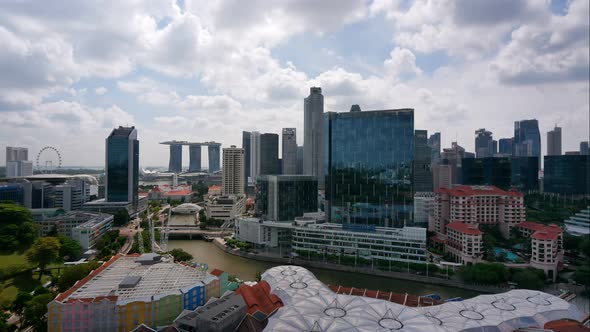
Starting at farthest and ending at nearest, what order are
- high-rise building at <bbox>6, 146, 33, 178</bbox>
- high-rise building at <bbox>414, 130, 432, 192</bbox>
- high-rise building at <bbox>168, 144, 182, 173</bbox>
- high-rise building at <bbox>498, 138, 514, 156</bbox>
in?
high-rise building at <bbox>168, 144, 182, 173</bbox> → high-rise building at <bbox>498, 138, 514, 156</bbox> → high-rise building at <bbox>6, 146, 33, 178</bbox> → high-rise building at <bbox>414, 130, 432, 192</bbox>

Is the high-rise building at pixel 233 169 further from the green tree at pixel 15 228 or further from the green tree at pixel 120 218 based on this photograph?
the green tree at pixel 15 228

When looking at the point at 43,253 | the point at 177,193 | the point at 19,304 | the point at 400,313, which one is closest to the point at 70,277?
the point at 19,304

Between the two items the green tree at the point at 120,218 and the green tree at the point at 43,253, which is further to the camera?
the green tree at the point at 120,218

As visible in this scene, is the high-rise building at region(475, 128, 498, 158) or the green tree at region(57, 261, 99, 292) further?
the high-rise building at region(475, 128, 498, 158)

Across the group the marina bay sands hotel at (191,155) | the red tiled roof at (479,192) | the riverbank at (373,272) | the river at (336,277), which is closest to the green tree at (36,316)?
the river at (336,277)

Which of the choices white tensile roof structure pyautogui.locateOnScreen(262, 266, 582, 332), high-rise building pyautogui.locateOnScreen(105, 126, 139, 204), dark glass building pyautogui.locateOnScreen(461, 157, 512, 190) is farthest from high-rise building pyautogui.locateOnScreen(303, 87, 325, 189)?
white tensile roof structure pyautogui.locateOnScreen(262, 266, 582, 332)

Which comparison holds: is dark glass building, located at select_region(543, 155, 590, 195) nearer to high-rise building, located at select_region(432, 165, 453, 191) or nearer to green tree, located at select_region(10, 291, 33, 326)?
high-rise building, located at select_region(432, 165, 453, 191)

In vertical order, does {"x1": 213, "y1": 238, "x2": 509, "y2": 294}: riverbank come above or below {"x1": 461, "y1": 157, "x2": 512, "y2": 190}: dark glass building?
below

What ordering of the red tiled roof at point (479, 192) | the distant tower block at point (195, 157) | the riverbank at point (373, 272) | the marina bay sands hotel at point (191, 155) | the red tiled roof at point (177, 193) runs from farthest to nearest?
the distant tower block at point (195, 157) → the marina bay sands hotel at point (191, 155) → the red tiled roof at point (177, 193) → the red tiled roof at point (479, 192) → the riverbank at point (373, 272)

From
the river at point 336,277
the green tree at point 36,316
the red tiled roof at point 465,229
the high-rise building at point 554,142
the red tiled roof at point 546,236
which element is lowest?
the river at point 336,277
